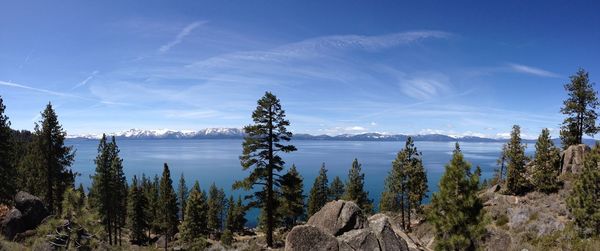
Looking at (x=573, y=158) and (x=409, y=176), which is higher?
Answer: (x=573, y=158)

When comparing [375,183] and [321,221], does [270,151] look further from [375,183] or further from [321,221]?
[375,183]

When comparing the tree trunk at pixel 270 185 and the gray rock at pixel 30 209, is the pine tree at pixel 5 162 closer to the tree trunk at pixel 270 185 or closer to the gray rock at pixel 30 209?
the gray rock at pixel 30 209

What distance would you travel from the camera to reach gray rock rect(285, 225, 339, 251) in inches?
628

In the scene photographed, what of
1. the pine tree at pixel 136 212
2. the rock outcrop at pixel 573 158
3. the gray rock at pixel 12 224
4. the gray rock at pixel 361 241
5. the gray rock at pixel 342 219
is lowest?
the pine tree at pixel 136 212

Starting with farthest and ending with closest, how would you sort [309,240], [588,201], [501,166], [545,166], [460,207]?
[501,166], [545,166], [588,201], [460,207], [309,240]

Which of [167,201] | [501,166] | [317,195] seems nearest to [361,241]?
[167,201]

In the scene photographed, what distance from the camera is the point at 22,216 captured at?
22.0 meters

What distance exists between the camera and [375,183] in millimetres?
169625

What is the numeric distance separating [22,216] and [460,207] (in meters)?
27.2

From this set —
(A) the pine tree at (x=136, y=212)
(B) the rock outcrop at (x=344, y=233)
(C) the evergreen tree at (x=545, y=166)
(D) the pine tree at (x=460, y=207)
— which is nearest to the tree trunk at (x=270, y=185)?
(B) the rock outcrop at (x=344, y=233)

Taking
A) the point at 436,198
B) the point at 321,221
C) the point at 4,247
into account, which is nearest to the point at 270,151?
the point at 321,221

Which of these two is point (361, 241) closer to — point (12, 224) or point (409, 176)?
point (12, 224)

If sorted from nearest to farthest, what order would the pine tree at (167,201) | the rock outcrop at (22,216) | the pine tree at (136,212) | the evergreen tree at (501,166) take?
1. the rock outcrop at (22,216)
2. the evergreen tree at (501,166)
3. the pine tree at (167,201)
4. the pine tree at (136,212)

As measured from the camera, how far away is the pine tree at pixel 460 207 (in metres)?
20.2
